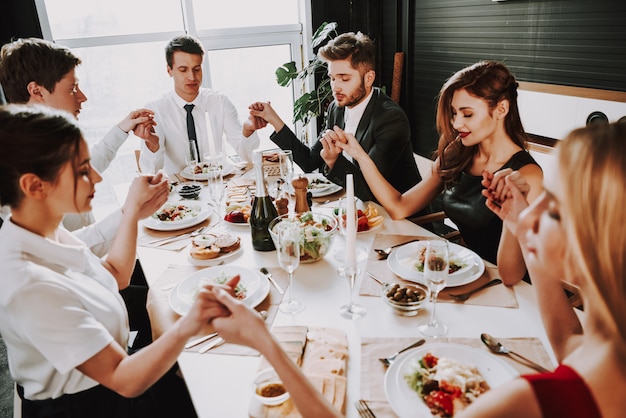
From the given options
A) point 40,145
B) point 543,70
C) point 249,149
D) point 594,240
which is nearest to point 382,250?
point 594,240

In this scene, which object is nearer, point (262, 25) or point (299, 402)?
point (299, 402)

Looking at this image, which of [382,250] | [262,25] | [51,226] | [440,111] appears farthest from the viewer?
[262,25]

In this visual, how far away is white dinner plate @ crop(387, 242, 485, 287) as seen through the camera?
142 cm

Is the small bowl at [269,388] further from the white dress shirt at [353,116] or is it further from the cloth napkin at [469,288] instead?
the white dress shirt at [353,116]

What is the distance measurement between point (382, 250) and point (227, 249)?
1.85 ft

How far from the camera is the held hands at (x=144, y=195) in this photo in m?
1.55

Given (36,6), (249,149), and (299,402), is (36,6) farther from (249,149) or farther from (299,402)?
(299,402)

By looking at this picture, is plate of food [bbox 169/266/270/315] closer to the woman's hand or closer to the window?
the woman's hand

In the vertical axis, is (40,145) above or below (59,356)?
above

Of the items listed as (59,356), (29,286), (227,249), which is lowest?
(227,249)

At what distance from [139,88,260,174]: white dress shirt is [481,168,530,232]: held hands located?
72.4 inches

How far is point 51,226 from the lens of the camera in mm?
1165

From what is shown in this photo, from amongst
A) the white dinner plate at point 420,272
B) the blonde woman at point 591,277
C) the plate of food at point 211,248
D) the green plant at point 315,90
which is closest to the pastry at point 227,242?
the plate of food at point 211,248

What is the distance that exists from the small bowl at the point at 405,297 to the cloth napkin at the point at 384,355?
0.36 ft
